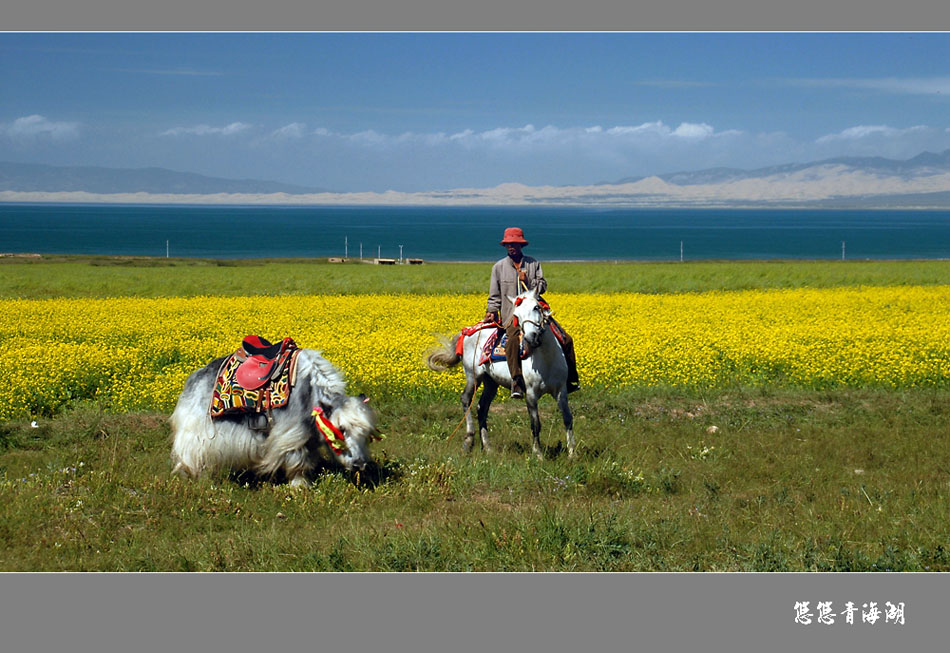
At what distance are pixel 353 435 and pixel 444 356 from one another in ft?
12.8

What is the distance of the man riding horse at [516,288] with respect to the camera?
11086 millimetres

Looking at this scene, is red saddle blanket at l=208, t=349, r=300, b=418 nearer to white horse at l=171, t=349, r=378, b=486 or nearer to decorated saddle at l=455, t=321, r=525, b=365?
white horse at l=171, t=349, r=378, b=486

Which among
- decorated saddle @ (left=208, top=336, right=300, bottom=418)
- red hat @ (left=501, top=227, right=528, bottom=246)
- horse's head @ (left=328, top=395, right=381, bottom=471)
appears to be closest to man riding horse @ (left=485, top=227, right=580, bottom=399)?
red hat @ (left=501, top=227, right=528, bottom=246)

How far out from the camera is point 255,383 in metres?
9.49

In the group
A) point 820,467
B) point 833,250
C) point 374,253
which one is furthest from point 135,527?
point 833,250

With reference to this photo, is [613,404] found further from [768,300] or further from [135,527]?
[768,300]

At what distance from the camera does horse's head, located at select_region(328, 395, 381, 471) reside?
8.92m

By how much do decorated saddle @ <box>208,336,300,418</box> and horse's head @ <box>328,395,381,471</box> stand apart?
81cm

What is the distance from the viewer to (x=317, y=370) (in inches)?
376

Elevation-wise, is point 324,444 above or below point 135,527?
above

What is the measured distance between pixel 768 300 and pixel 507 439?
21.4m

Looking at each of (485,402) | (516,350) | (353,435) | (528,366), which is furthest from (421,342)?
(353,435)

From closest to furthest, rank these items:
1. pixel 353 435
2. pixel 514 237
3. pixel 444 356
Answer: pixel 353 435
pixel 514 237
pixel 444 356

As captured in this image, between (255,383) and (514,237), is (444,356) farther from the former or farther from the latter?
(255,383)
